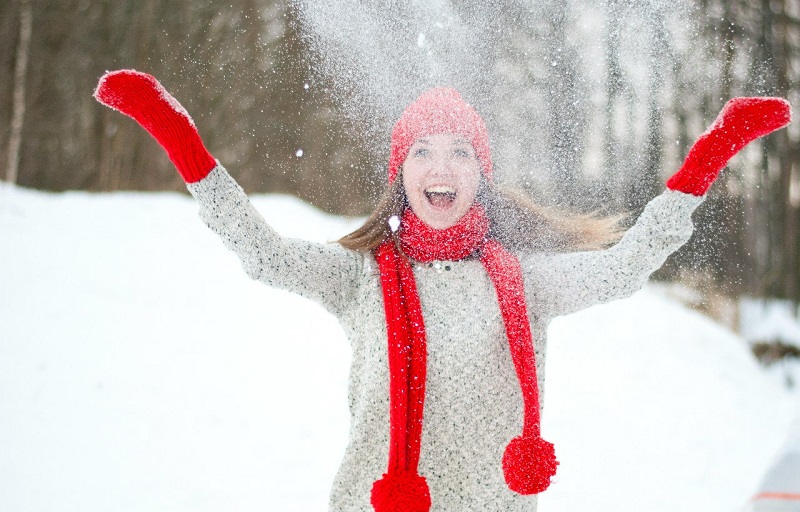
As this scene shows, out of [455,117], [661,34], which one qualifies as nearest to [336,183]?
[661,34]

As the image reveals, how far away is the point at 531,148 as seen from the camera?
3.61 m

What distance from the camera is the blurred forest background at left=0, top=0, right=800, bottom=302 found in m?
3.81

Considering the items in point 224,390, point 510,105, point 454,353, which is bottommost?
point 224,390

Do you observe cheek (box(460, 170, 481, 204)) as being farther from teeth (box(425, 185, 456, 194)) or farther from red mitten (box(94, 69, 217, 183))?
red mitten (box(94, 69, 217, 183))

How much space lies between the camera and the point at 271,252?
172 cm

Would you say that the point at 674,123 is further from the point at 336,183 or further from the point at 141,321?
the point at 141,321

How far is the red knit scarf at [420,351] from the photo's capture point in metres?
1.64

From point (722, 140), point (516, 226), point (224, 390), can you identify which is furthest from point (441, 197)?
point (224, 390)

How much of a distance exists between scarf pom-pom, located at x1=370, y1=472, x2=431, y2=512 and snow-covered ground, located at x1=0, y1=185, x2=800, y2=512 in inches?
54.9

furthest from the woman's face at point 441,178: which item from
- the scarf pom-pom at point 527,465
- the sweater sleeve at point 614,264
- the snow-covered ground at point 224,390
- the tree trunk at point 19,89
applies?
the tree trunk at point 19,89

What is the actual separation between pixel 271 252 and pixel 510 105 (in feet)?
7.08

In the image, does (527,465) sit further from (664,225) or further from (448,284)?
(664,225)

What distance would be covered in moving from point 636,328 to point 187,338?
3.31 meters

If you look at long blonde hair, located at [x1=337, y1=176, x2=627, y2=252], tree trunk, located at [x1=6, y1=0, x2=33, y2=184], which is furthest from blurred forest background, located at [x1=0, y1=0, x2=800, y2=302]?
long blonde hair, located at [x1=337, y1=176, x2=627, y2=252]
